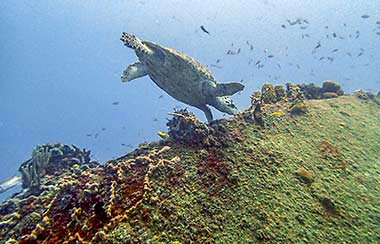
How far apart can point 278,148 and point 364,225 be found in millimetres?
1995

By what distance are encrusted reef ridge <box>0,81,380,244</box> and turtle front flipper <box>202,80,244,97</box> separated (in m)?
1.13

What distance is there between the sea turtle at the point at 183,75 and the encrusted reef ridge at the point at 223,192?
1.78 meters

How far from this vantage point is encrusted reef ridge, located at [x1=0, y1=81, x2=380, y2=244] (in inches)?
160

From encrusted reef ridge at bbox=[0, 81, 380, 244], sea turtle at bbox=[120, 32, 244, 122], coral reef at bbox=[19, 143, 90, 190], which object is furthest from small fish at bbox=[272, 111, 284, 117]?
coral reef at bbox=[19, 143, 90, 190]

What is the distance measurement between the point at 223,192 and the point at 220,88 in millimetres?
4414

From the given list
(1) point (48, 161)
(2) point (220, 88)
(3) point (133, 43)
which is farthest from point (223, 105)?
(1) point (48, 161)

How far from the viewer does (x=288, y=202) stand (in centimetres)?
498

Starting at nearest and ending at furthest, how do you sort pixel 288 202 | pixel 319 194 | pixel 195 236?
1. pixel 195 236
2. pixel 288 202
3. pixel 319 194

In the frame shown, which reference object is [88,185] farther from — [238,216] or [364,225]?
[364,225]

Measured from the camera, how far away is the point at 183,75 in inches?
351

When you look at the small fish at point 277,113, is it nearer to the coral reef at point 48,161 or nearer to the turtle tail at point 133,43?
the turtle tail at point 133,43

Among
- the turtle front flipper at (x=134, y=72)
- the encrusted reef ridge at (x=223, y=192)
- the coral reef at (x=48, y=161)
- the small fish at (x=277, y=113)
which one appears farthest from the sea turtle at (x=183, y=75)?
the coral reef at (x=48, y=161)

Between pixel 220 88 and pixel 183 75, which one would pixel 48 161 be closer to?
pixel 183 75

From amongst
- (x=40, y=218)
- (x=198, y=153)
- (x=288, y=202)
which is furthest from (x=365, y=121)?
(x=40, y=218)
